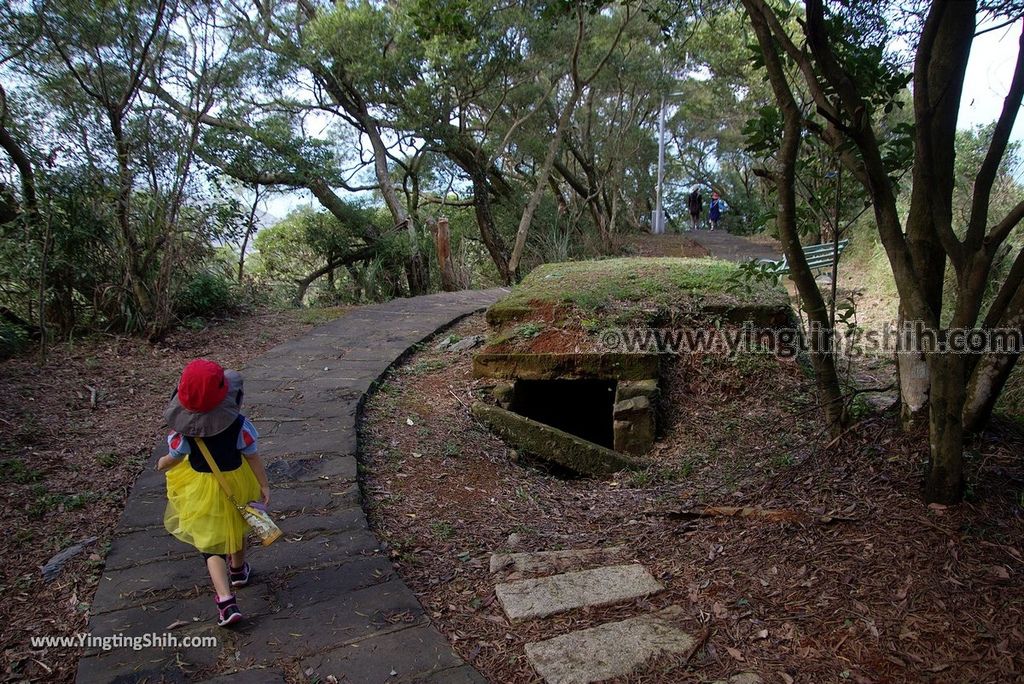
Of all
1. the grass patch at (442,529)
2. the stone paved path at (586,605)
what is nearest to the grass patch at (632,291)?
the grass patch at (442,529)

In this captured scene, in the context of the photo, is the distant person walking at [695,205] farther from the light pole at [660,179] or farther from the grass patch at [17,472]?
the grass patch at [17,472]

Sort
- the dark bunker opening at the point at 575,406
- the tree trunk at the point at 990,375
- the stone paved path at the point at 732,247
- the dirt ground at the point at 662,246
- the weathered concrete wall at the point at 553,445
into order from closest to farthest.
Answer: the tree trunk at the point at 990,375, the weathered concrete wall at the point at 553,445, the dark bunker opening at the point at 575,406, the dirt ground at the point at 662,246, the stone paved path at the point at 732,247

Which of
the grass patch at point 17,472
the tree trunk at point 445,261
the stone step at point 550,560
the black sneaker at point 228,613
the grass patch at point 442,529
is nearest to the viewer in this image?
the black sneaker at point 228,613

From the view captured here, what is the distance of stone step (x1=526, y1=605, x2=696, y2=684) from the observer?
2318 millimetres

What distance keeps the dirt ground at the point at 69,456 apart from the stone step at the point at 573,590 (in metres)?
1.57

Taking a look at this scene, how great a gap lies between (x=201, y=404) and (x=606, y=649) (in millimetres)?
1703

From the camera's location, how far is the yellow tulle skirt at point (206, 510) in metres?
2.61

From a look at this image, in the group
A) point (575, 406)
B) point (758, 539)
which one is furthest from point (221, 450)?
point (575, 406)

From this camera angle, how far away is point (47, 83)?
579 cm

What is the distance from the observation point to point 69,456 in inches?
151

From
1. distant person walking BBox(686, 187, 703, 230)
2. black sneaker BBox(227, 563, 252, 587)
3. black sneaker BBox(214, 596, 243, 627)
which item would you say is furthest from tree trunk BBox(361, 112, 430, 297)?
distant person walking BBox(686, 187, 703, 230)

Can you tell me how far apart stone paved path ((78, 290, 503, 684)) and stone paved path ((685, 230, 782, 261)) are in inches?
532

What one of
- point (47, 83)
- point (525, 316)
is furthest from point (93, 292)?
point (525, 316)

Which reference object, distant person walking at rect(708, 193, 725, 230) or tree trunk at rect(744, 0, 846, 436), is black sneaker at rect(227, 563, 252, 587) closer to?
tree trunk at rect(744, 0, 846, 436)
